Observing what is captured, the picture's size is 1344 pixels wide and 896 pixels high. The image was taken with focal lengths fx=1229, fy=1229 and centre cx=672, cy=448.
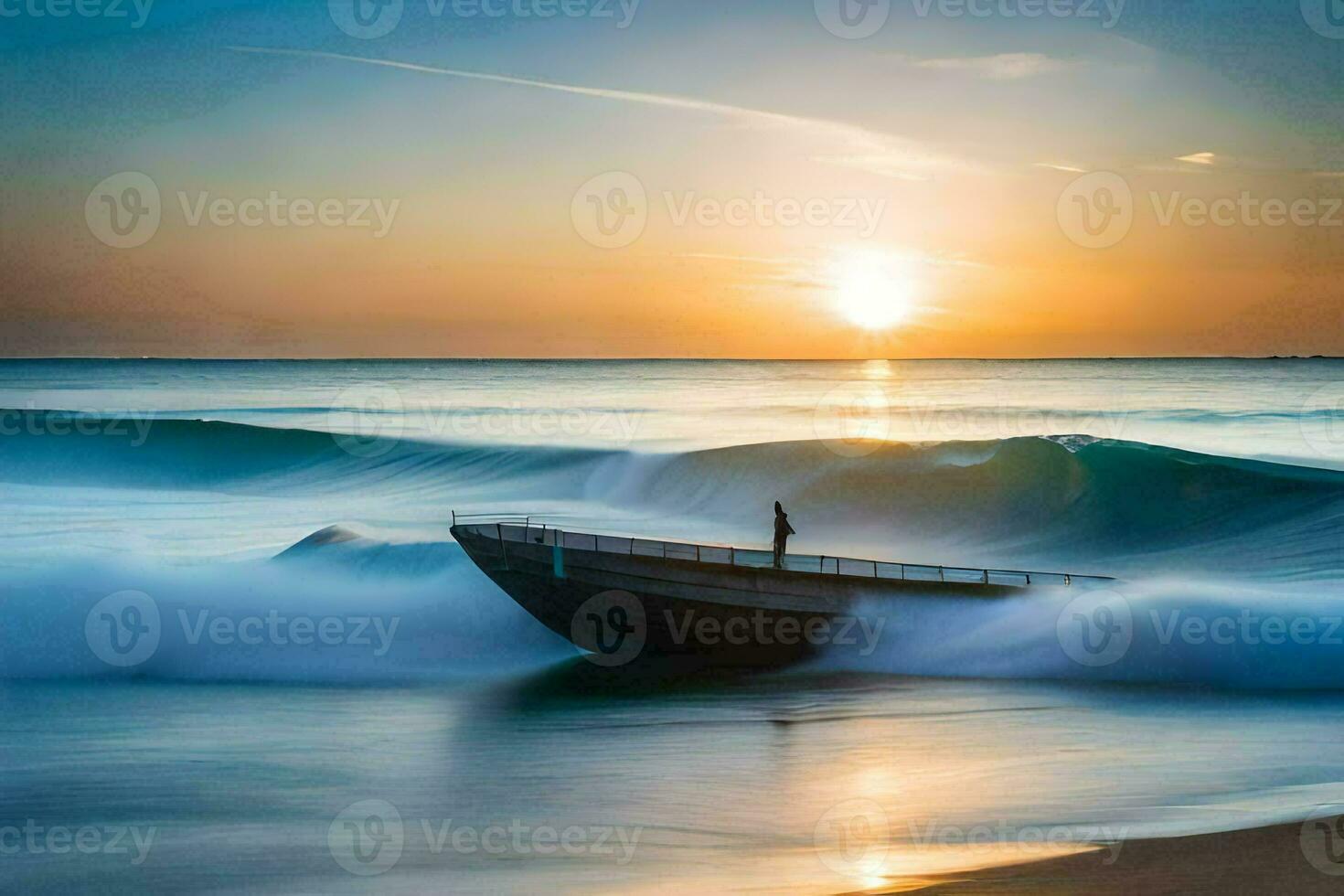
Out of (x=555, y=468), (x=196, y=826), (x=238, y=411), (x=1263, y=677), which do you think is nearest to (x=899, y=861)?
(x=196, y=826)

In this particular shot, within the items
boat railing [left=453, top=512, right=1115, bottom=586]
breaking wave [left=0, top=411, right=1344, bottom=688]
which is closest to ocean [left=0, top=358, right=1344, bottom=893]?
breaking wave [left=0, top=411, right=1344, bottom=688]

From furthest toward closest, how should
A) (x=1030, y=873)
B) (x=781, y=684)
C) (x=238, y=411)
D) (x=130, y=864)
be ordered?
(x=238, y=411) → (x=781, y=684) → (x=130, y=864) → (x=1030, y=873)

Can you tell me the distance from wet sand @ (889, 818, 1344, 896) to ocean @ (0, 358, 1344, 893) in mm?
286

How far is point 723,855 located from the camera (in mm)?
7723

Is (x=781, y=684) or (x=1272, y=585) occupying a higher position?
(x=1272, y=585)

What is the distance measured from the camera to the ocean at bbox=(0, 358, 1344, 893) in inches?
316

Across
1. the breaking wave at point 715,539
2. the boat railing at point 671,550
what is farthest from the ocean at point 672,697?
the boat railing at point 671,550

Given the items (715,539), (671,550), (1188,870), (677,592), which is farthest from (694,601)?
(715,539)

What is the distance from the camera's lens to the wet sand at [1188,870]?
22.6ft

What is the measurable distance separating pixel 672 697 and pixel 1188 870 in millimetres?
6130

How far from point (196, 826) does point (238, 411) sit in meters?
50.8

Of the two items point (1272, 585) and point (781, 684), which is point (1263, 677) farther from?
point (1272, 585)

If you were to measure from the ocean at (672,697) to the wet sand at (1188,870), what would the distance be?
286mm

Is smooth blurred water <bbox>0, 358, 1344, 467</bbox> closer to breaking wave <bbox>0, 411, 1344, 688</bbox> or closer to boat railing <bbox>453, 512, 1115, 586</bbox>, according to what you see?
breaking wave <bbox>0, 411, 1344, 688</bbox>
